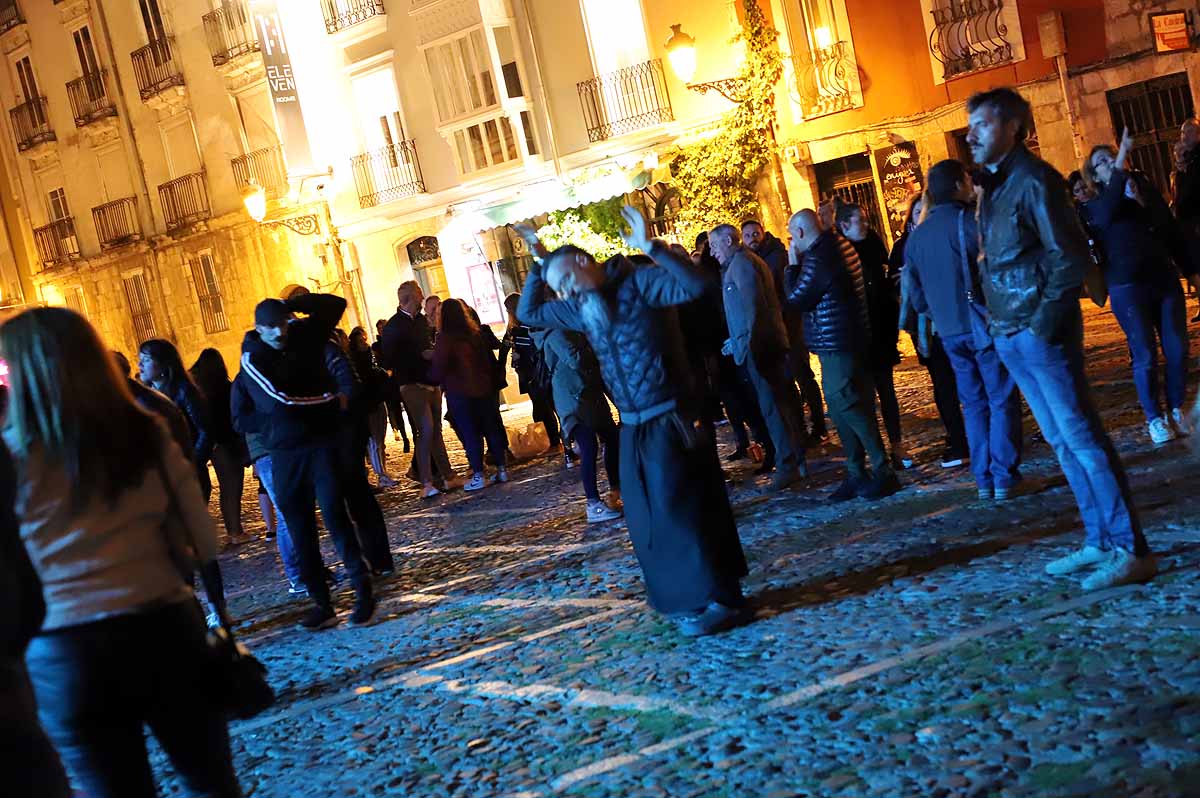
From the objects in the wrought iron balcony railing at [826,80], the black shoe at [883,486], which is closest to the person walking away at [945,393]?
the black shoe at [883,486]

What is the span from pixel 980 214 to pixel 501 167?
23.3 meters

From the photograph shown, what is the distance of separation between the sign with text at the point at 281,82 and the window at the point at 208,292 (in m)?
6.25

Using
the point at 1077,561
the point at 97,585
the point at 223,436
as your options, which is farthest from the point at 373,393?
the point at 97,585

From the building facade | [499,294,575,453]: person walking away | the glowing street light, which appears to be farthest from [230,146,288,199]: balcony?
[499,294,575,453]: person walking away

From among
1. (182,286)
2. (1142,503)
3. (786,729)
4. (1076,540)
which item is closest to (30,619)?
(786,729)

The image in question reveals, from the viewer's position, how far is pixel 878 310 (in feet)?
33.1

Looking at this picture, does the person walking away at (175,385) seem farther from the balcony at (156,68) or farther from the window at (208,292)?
the balcony at (156,68)

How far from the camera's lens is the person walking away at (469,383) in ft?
46.6

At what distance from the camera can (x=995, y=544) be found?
707 centimetres

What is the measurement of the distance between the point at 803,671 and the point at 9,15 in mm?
41474

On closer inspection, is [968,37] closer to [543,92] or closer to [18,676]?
[543,92]

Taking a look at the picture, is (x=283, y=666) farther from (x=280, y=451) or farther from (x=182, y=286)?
(x=182, y=286)

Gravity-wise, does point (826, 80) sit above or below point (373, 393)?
above

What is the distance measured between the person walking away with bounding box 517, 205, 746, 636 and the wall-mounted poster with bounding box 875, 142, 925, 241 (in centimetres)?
1677
